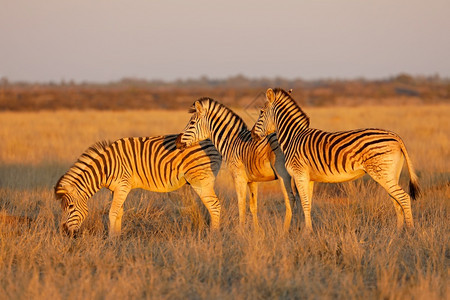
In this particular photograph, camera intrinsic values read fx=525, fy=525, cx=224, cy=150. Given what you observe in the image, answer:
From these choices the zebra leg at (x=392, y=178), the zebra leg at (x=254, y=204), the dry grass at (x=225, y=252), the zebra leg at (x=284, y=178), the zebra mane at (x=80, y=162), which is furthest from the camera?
the zebra leg at (x=284, y=178)

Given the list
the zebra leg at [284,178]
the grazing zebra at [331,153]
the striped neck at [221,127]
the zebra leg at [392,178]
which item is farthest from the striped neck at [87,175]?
the zebra leg at [392,178]

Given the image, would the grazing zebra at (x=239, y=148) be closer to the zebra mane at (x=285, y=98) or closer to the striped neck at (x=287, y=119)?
the striped neck at (x=287, y=119)

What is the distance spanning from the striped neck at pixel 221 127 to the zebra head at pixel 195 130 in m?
0.09

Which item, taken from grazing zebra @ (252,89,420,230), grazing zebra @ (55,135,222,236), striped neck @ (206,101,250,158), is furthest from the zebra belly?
grazing zebra @ (55,135,222,236)

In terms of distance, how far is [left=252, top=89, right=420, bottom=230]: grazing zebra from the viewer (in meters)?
7.06

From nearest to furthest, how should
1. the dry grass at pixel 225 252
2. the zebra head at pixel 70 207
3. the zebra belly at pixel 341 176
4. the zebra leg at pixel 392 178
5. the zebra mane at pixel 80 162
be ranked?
the dry grass at pixel 225 252 < the zebra leg at pixel 392 178 < the zebra belly at pixel 341 176 < the zebra head at pixel 70 207 < the zebra mane at pixel 80 162

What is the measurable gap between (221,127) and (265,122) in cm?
71

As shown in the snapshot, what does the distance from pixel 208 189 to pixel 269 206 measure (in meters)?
2.03

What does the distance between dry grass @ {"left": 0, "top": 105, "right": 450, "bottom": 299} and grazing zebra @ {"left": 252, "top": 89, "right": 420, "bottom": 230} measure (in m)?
0.56

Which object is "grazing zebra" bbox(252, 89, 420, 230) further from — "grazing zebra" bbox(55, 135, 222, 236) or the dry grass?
"grazing zebra" bbox(55, 135, 222, 236)

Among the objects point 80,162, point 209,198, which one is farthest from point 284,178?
point 80,162

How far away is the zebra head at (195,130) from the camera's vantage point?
26.2 ft

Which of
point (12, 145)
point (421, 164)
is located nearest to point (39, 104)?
point (12, 145)

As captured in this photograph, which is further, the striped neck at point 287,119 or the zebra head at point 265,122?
the zebra head at point 265,122
